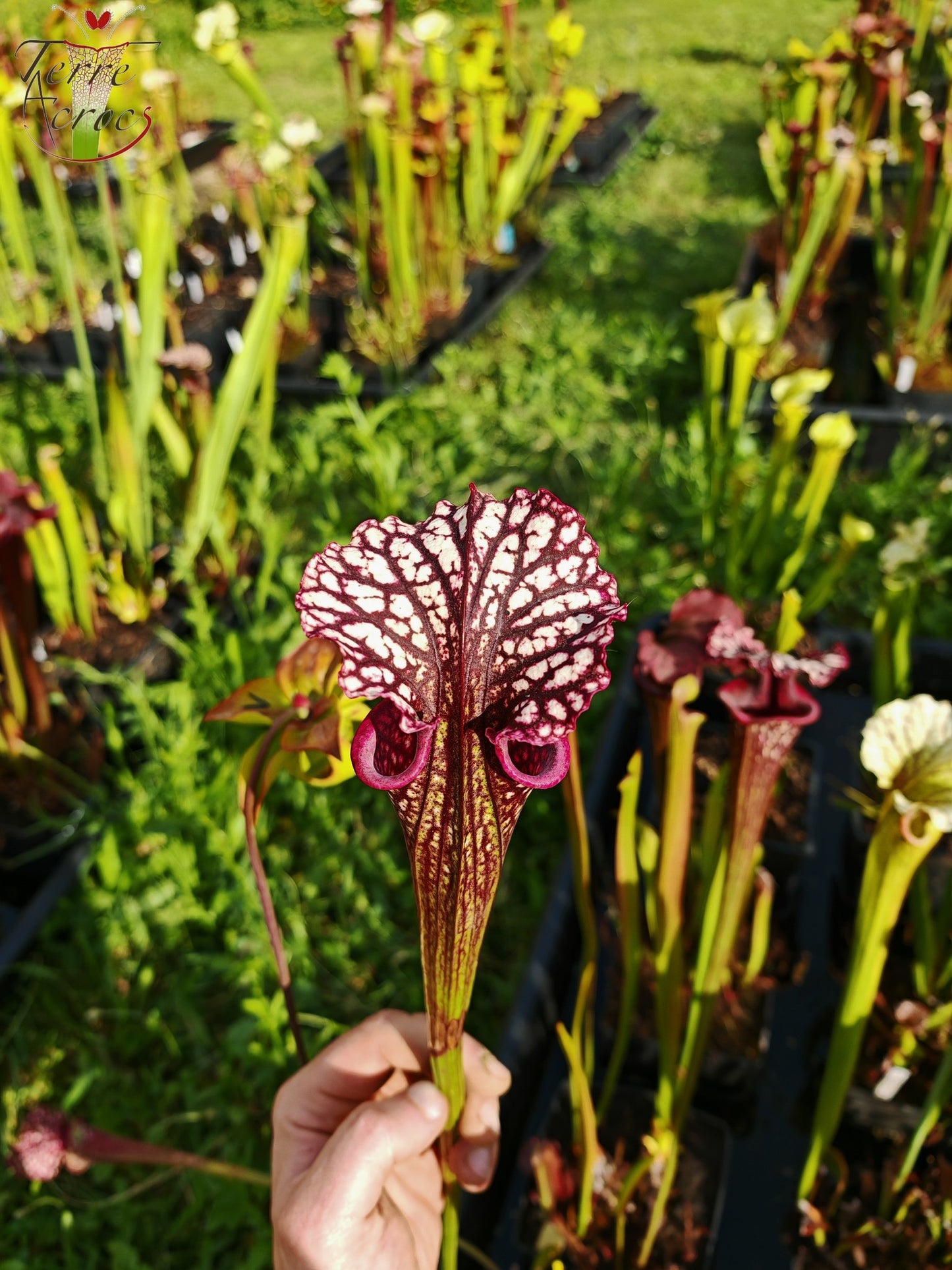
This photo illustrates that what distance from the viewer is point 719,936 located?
136cm

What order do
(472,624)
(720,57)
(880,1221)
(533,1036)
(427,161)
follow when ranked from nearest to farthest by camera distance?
(472,624) < (880,1221) < (533,1036) < (427,161) < (720,57)

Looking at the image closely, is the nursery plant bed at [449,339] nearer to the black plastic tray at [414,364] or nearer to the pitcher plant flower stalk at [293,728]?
the black plastic tray at [414,364]

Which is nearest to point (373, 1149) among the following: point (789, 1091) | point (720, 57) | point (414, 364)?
point (789, 1091)

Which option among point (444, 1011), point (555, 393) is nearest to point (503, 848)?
point (444, 1011)

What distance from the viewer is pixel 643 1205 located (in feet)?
4.84

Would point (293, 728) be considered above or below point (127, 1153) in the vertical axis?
above

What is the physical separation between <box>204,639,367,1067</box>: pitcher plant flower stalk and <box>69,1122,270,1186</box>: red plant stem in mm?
371

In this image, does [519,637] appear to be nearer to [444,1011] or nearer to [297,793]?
[444,1011]

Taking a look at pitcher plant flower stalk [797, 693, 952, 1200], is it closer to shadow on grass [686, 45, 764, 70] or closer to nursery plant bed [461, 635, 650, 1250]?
nursery plant bed [461, 635, 650, 1250]

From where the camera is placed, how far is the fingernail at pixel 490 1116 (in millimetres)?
1200

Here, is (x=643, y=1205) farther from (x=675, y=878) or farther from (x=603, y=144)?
(x=603, y=144)

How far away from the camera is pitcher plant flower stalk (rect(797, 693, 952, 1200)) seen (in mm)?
1056

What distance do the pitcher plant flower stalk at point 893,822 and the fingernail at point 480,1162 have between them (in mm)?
472

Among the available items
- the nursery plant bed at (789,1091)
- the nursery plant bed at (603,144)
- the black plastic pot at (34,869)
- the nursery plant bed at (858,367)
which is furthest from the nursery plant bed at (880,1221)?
the nursery plant bed at (603,144)
